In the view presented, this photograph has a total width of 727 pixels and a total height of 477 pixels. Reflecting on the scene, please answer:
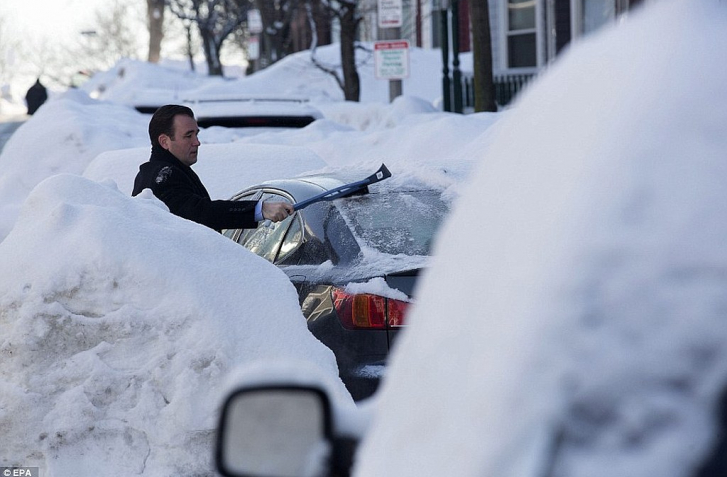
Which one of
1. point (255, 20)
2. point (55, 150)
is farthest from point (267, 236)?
point (255, 20)

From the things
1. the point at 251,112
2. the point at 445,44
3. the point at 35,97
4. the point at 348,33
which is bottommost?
the point at 35,97

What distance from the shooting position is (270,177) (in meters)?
8.91

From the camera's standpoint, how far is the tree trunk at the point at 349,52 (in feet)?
73.7

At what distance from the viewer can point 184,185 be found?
22.0 feet

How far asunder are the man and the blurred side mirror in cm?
393

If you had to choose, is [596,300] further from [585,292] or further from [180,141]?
[180,141]

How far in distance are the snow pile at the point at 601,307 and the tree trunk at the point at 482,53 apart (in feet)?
49.7

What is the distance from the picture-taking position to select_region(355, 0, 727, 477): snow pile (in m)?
1.29

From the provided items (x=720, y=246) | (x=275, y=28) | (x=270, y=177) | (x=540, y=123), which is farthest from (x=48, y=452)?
(x=275, y=28)

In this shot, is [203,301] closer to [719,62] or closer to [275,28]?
[719,62]

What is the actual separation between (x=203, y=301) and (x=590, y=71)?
288 centimetres

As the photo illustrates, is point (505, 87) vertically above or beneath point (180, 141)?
beneath

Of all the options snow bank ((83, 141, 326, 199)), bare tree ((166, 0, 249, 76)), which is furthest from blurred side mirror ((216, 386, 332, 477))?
bare tree ((166, 0, 249, 76))

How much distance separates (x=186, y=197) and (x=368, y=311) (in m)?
1.89
